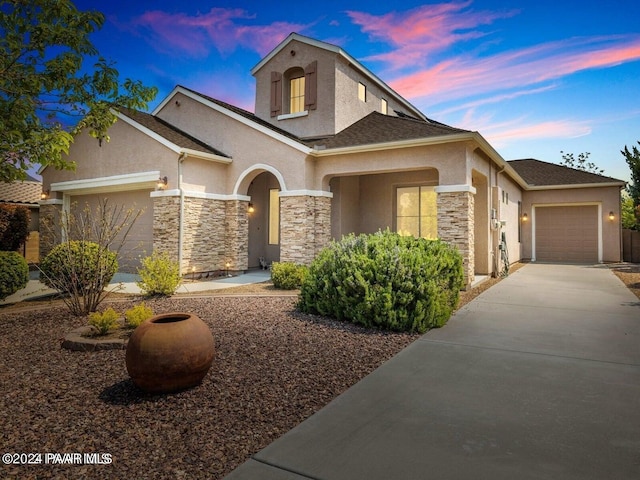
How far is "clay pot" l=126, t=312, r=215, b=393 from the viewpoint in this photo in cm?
339

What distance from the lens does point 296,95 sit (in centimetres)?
1541

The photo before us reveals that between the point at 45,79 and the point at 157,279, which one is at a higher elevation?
the point at 45,79

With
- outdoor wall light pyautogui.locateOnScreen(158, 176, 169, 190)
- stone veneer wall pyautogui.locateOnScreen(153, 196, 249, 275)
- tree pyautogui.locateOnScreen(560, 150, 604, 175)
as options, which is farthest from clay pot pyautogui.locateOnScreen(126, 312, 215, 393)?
tree pyautogui.locateOnScreen(560, 150, 604, 175)

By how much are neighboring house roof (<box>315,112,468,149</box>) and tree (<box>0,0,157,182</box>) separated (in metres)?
6.50

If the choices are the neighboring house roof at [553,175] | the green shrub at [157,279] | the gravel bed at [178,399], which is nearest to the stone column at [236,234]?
the green shrub at [157,279]

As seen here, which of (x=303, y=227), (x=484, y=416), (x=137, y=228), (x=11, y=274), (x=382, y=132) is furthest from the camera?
(x=137, y=228)

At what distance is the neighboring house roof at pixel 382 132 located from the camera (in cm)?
1085

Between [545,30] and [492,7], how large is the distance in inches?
75.0

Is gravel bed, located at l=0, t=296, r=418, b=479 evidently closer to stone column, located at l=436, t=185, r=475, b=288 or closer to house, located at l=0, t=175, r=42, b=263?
stone column, located at l=436, t=185, r=475, b=288

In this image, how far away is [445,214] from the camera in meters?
10.3

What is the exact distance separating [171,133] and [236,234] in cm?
420

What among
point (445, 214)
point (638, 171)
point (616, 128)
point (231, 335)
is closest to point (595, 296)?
point (445, 214)

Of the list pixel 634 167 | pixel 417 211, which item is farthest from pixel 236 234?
pixel 634 167

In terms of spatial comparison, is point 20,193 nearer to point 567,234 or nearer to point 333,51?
point 333,51
